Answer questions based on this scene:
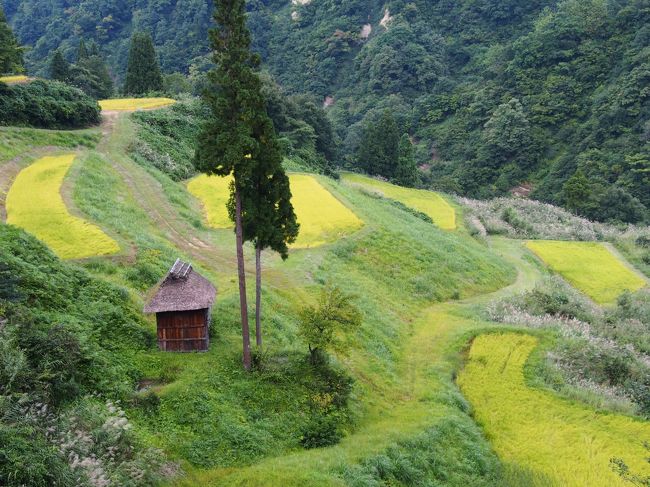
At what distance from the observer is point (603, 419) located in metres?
22.5

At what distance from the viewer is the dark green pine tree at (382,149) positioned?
73.1 metres

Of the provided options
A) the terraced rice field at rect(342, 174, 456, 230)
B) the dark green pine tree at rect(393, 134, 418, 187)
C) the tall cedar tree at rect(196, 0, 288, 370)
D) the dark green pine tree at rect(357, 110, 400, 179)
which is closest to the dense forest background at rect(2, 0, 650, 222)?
the dark green pine tree at rect(357, 110, 400, 179)

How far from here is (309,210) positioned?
1676 inches

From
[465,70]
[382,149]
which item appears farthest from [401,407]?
[465,70]

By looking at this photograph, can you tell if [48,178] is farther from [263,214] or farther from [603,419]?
[603,419]

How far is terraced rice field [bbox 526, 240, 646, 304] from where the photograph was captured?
140 feet

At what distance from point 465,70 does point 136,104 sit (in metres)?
76.4

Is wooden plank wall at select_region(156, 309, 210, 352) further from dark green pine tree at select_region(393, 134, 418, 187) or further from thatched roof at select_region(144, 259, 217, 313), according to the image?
dark green pine tree at select_region(393, 134, 418, 187)

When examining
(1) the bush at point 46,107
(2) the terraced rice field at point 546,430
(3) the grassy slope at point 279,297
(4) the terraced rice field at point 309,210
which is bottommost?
(2) the terraced rice field at point 546,430

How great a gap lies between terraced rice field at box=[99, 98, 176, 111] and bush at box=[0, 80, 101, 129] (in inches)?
255

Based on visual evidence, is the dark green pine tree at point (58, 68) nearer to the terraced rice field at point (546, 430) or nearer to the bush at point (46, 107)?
the bush at point (46, 107)

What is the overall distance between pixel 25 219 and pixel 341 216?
21.7m

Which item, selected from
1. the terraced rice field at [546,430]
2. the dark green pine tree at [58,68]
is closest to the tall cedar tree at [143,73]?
the dark green pine tree at [58,68]

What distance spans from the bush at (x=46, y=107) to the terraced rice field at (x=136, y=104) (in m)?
6.48
